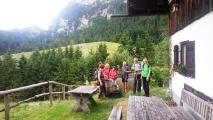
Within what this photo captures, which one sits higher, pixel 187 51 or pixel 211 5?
pixel 211 5

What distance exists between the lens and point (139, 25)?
121938mm

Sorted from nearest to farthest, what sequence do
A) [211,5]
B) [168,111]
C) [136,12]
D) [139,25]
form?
[211,5], [168,111], [136,12], [139,25]

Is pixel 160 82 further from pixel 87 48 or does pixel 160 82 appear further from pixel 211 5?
pixel 87 48

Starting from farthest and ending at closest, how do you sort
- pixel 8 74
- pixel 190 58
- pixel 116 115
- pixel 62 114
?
pixel 8 74 → pixel 62 114 → pixel 190 58 → pixel 116 115

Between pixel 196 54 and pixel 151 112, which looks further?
pixel 196 54

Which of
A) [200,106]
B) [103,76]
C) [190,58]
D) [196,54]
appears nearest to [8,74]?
[103,76]

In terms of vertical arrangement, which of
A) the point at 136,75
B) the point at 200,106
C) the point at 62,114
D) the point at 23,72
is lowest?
the point at 23,72

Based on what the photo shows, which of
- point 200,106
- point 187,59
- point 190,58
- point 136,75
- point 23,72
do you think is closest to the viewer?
point 200,106

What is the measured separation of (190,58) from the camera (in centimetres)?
1175

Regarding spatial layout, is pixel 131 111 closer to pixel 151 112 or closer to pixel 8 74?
pixel 151 112

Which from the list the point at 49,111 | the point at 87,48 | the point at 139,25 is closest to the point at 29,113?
the point at 49,111

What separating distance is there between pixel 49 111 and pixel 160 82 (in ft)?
61.2

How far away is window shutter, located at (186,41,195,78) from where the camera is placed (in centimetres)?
1110

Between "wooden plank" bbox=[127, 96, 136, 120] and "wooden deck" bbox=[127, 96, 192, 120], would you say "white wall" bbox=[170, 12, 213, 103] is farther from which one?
"wooden plank" bbox=[127, 96, 136, 120]
